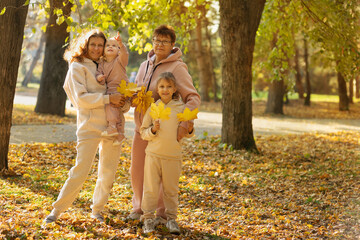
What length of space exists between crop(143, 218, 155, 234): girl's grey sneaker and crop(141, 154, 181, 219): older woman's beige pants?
0.05 meters

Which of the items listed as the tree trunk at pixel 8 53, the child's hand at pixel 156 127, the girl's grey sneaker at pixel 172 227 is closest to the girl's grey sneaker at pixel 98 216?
the girl's grey sneaker at pixel 172 227

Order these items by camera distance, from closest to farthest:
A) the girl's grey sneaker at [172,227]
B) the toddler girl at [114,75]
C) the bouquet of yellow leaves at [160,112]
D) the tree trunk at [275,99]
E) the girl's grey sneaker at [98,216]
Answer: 1. the bouquet of yellow leaves at [160,112]
2. the girl's grey sneaker at [172,227]
3. the toddler girl at [114,75]
4. the girl's grey sneaker at [98,216]
5. the tree trunk at [275,99]

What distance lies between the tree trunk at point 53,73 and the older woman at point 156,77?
9.23 m

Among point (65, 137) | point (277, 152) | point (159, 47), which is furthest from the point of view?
point (65, 137)

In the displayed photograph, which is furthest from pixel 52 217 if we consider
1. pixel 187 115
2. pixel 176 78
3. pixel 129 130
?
pixel 129 130

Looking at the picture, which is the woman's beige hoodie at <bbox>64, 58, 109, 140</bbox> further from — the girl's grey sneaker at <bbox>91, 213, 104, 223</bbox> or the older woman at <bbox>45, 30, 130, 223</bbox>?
the girl's grey sneaker at <bbox>91, 213, 104, 223</bbox>

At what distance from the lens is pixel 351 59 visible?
938cm

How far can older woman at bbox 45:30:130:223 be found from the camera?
4.49 m

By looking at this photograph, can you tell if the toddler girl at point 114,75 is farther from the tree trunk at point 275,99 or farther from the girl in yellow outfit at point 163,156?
the tree trunk at point 275,99

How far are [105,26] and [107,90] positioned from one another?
3.06 meters

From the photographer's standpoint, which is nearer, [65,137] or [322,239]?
[322,239]

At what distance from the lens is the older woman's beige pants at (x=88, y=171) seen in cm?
450

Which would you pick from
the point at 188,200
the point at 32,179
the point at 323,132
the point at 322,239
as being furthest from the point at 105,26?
the point at 323,132

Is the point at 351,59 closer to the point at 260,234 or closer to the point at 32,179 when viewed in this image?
the point at 260,234
